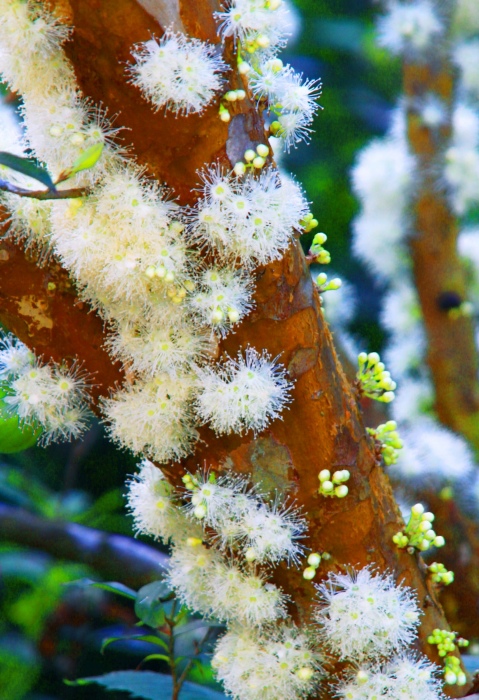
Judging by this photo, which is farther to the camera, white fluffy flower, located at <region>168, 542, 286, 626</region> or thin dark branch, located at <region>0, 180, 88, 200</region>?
white fluffy flower, located at <region>168, 542, 286, 626</region>

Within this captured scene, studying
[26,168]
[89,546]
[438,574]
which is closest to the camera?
[26,168]

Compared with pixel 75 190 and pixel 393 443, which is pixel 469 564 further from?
pixel 75 190

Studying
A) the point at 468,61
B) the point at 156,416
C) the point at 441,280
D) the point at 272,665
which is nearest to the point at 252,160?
the point at 156,416

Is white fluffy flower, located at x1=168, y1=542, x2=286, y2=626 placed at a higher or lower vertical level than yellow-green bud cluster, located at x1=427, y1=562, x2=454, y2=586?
lower

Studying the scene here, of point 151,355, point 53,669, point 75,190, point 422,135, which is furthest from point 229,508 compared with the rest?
point 422,135

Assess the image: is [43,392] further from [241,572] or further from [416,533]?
[416,533]

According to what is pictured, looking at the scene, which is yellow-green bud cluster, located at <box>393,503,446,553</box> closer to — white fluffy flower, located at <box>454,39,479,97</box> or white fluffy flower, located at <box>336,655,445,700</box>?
white fluffy flower, located at <box>336,655,445,700</box>

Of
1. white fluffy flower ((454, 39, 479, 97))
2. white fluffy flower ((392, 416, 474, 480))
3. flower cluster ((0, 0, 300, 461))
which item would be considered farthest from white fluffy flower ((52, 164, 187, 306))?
white fluffy flower ((454, 39, 479, 97))
